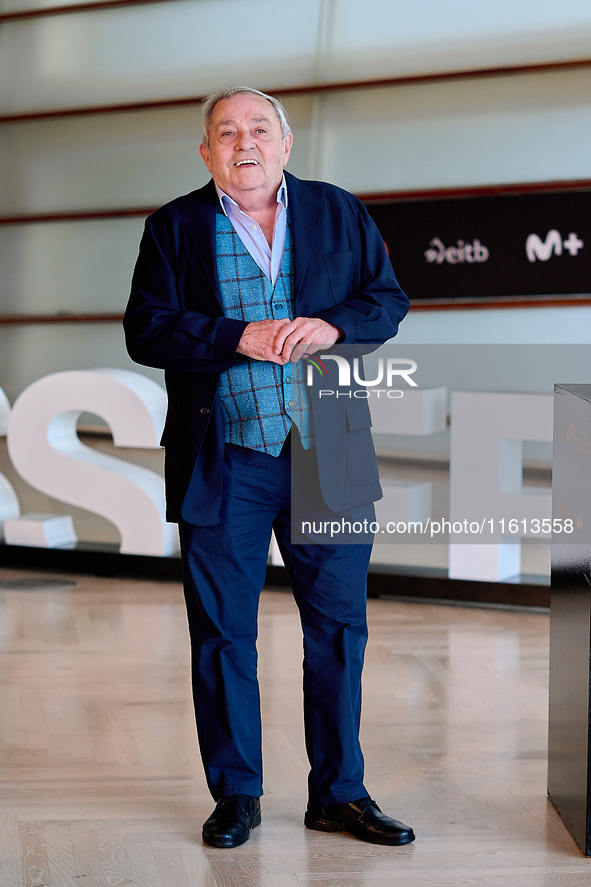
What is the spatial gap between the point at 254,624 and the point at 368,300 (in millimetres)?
755

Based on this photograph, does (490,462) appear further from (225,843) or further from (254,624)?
(225,843)

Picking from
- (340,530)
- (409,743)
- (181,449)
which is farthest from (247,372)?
(409,743)

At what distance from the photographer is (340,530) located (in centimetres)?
222

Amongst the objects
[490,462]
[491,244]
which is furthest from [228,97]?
[491,244]

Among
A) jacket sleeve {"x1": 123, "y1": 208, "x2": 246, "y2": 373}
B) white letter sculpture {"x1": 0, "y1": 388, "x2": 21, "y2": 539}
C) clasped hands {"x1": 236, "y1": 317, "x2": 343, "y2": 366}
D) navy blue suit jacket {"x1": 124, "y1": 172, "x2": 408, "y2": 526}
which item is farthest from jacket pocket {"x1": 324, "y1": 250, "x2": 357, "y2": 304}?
white letter sculpture {"x1": 0, "y1": 388, "x2": 21, "y2": 539}

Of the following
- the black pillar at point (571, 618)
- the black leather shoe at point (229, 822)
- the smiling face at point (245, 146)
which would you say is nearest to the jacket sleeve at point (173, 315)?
the smiling face at point (245, 146)

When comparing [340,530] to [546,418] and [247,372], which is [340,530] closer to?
[247,372]

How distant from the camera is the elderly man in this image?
84.7 inches

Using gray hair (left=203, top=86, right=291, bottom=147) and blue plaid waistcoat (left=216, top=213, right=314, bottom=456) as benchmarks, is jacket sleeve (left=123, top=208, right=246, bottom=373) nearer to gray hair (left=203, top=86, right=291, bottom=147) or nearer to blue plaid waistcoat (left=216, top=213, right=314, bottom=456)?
blue plaid waistcoat (left=216, top=213, right=314, bottom=456)

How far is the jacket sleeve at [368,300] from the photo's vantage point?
215 cm

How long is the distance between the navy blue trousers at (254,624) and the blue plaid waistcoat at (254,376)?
0.05m

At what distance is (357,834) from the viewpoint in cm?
225

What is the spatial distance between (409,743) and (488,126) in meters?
3.20

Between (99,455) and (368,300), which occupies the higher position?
(368,300)
